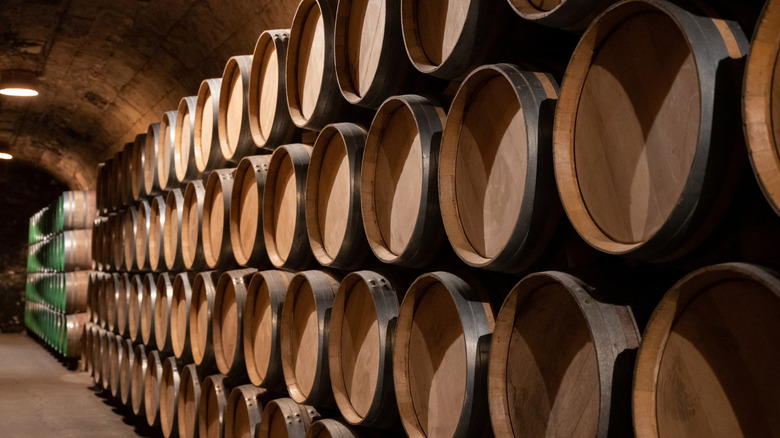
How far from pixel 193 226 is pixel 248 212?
107cm

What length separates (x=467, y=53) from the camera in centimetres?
222

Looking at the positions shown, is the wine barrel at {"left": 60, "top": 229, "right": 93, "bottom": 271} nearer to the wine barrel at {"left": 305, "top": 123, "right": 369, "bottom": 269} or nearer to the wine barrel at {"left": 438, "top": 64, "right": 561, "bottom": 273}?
the wine barrel at {"left": 305, "top": 123, "right": 369, "bottom": 269}

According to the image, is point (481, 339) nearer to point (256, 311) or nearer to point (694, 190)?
point (694, 190)

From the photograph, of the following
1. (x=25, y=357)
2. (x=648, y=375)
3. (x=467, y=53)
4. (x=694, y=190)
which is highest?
(x=467, y=53)

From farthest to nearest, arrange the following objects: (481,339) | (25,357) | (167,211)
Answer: (25,357) < (167,211) < (481,339)

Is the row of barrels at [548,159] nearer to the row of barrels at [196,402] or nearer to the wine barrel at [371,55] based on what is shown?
the wine barrel at [371,55]

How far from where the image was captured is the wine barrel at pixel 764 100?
1271mm

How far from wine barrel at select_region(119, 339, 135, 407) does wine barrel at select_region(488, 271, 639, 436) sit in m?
5.24

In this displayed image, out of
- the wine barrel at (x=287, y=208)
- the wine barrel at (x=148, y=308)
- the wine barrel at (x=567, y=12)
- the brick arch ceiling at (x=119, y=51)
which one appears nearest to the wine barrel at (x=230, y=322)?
the wine barrel at (x=287, y=208)

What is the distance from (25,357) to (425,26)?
12.2 m

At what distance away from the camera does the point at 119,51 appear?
28.2 ft

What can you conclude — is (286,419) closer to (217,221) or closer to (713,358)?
(217,221)

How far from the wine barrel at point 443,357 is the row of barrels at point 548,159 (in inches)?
5.7

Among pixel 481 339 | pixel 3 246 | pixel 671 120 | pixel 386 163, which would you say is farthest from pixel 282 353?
pixel 3 246
